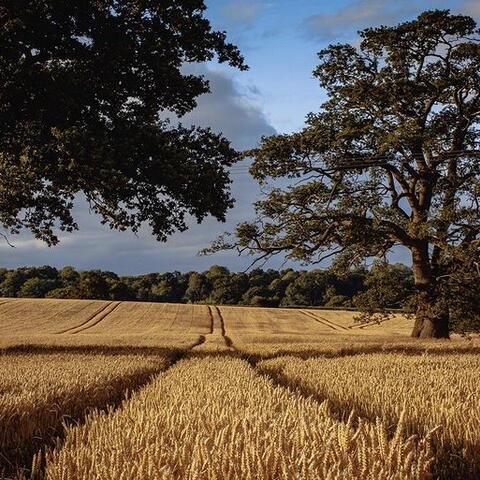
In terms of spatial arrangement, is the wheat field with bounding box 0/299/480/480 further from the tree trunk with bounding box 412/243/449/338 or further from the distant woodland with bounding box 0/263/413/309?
the distant woodland with bounding box 0/263/413/309

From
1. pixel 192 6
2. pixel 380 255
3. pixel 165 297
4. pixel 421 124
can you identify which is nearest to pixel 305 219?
pixel 380 255

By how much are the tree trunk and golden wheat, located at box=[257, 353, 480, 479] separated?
52.6 feet

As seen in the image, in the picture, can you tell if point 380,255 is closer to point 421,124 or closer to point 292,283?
point 421,124

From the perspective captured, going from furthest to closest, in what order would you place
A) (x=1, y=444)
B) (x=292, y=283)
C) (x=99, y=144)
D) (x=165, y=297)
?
(x=165, y=297) → (x=292, y=283) → (x=99, y=144) → (x=1, y=444)

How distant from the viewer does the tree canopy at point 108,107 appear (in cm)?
1672

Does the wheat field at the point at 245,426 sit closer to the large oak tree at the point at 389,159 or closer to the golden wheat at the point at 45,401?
the golden wheat at the point at 45,401

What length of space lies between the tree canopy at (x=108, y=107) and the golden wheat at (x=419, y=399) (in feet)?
27.8

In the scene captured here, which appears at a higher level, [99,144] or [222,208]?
[99,144]

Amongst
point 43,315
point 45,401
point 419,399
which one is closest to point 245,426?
point 419,399

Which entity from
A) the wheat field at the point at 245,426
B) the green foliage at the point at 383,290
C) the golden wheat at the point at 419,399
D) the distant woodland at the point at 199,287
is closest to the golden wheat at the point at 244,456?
the wheat field at the point at 245,426

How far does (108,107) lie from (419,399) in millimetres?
14760

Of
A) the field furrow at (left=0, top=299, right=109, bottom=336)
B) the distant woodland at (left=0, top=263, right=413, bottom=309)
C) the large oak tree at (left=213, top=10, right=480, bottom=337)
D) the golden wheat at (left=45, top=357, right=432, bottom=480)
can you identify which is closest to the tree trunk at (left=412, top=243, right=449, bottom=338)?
the large oak tree at (left=213, top=10, right=480, bottom=337)

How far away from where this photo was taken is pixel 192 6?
19.6m

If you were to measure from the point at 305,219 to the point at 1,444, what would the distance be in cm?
2327
